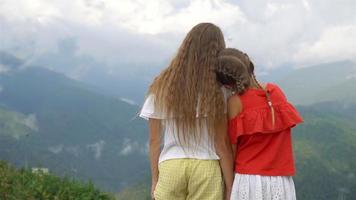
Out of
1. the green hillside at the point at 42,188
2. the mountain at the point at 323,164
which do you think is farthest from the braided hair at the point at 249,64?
the mountain at the point at 323,164

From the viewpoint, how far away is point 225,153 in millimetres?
4355

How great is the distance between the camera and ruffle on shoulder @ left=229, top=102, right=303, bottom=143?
4.20 m

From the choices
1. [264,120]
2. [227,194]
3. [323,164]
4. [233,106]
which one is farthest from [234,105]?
[323,164]

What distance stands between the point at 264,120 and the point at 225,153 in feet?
1.38

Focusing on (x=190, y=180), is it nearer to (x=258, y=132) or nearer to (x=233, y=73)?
(x=258, y=132)

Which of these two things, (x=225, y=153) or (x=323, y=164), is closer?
(x=225, y=153)

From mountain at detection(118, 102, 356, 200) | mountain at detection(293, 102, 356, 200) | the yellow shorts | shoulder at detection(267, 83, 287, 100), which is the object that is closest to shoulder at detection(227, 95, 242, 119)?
shoulder at detection(267, 83, 287, 100)

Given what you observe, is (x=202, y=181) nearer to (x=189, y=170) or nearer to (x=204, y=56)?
(x=189, y=170)

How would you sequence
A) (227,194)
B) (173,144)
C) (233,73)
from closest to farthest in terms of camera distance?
1. (233,73)
2. (227,194)
3. (173,144)

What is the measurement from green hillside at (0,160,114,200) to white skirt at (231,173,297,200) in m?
2.72

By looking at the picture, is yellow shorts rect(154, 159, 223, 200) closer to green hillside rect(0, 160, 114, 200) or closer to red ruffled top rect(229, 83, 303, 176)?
red ruffled top rect(229, 83, 303, 176)

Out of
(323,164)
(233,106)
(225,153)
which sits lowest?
(225,153)

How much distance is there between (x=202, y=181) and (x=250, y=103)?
0.74 meters

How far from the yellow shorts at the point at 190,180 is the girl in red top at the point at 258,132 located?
18 cm
